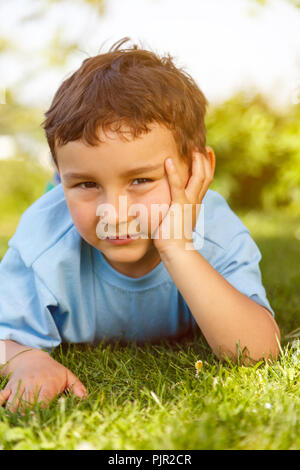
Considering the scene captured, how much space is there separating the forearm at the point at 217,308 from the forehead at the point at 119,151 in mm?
317

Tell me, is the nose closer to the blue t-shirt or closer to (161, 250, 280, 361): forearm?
(161, 250, 280, 361): forearm

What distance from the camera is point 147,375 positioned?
5.53 ft

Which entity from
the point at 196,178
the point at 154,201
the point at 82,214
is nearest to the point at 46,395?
the point at 82,214

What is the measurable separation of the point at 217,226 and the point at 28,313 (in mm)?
763

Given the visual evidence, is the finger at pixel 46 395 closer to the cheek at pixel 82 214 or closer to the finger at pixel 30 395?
the finger at pixel 30 395

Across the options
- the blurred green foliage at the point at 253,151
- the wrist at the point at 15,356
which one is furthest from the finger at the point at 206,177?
the blurred green foliage at the point at 253,151

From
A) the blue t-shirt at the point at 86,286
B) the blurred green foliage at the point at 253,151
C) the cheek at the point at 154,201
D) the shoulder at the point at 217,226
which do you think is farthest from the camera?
the blurred green foliage at the point at 253,151

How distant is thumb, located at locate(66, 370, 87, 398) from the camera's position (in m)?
1.58

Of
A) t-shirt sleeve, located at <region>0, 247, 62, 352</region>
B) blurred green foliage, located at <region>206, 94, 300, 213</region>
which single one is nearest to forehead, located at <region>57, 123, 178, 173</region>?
t-shirt sleeve, located at <region>0, 247, 62, 352</region>

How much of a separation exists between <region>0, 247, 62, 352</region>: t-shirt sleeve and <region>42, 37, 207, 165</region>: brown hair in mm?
478

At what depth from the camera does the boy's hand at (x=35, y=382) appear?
59.8 inches

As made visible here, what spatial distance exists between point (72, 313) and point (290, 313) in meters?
1.02
